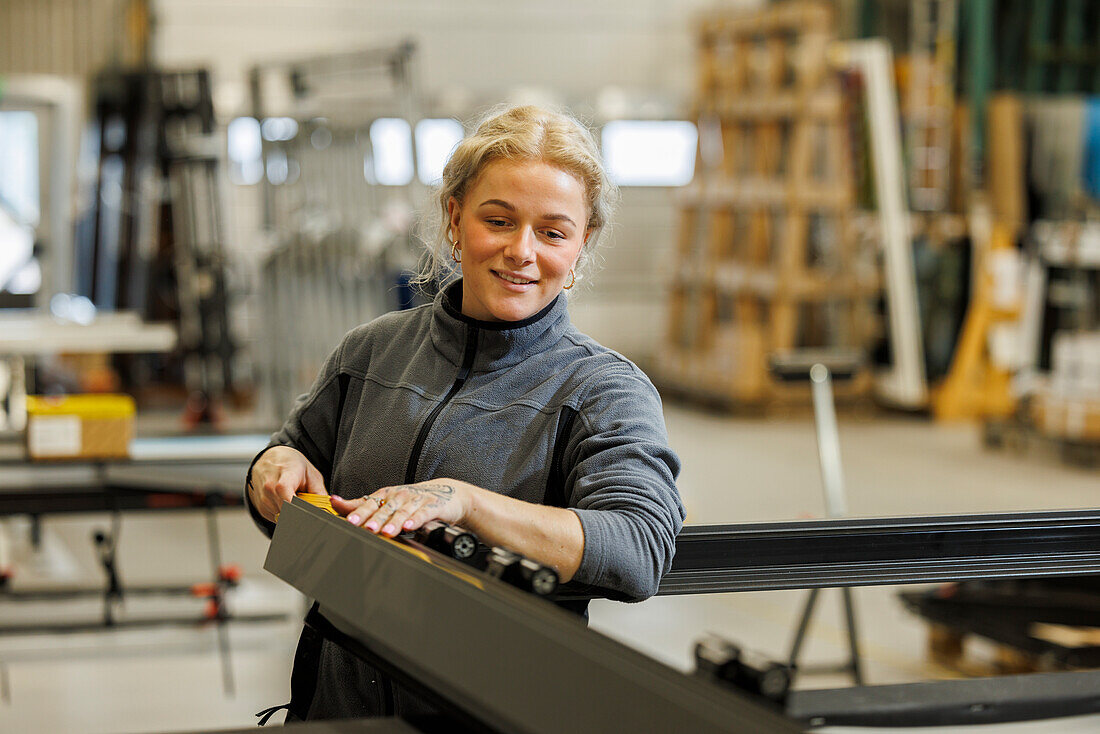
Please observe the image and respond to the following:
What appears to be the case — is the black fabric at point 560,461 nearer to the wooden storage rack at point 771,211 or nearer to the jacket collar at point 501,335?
the jacket collar at point 501,335

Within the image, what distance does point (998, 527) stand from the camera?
174 centimetres

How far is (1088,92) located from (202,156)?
7.20m

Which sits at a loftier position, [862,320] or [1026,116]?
[1026,116]

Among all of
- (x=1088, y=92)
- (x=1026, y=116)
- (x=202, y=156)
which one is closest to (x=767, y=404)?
(x=1026, y=116)

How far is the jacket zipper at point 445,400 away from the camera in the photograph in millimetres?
1479

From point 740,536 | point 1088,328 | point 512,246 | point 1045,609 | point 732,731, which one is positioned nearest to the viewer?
point 732,731

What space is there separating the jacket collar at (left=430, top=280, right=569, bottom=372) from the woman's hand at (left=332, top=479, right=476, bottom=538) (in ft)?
0.80

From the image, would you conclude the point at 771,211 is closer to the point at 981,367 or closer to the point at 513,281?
the point at 981,367

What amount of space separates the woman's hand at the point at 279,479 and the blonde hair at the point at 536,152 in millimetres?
373

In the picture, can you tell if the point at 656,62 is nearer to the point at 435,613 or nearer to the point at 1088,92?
the point at 1088,92

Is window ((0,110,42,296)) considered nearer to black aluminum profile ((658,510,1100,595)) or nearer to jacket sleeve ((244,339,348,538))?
jacket sleeve ((244,339,348,538))

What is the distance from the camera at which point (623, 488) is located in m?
1.33

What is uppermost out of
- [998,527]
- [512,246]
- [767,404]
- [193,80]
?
[193,80]

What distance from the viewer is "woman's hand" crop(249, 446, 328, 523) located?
59.4 inches
